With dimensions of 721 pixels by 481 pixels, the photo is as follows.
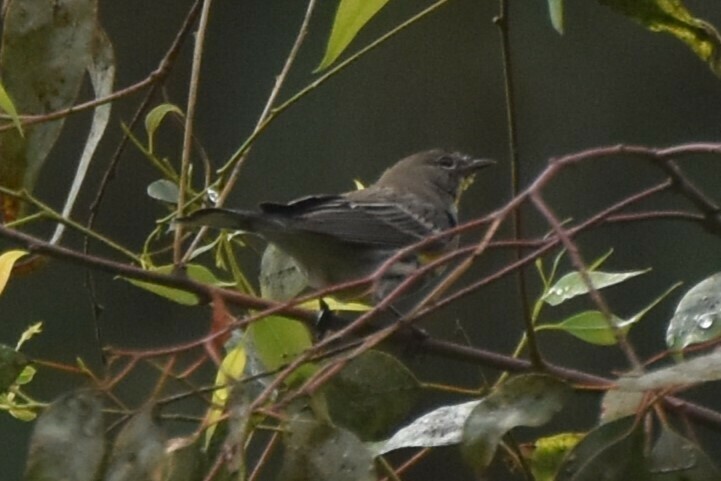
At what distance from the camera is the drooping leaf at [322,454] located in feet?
3.80

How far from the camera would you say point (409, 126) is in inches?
225

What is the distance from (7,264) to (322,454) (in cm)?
46

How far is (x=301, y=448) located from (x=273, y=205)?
0.93m

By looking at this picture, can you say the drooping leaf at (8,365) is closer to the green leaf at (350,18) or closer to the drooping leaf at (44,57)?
the drooping leaf at (44,57)

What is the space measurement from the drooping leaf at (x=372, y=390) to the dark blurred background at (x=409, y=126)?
3649 millimetres

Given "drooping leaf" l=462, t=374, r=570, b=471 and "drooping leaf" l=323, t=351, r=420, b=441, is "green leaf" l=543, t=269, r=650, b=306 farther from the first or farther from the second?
"drooping leaf" l=462, t=374, r=570, b=471

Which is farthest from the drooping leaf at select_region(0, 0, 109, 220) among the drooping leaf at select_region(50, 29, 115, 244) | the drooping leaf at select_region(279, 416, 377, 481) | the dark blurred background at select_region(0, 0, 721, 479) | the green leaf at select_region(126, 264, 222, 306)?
the dark blurred background at select_region(0, 0, 721, 479)

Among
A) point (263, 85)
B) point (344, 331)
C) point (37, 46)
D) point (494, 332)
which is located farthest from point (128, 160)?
point (344, 331)

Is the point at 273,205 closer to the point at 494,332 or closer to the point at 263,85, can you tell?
the point at 494,332

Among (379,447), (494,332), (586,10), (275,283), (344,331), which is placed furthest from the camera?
(586,10)

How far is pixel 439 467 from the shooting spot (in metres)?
5.27

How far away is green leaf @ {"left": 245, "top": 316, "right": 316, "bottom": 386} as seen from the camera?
1473mm

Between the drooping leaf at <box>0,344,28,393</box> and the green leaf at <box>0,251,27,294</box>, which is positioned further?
the green leaf at <box>0,251,27,294</box>

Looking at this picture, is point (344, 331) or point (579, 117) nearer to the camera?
point (344, 331)
